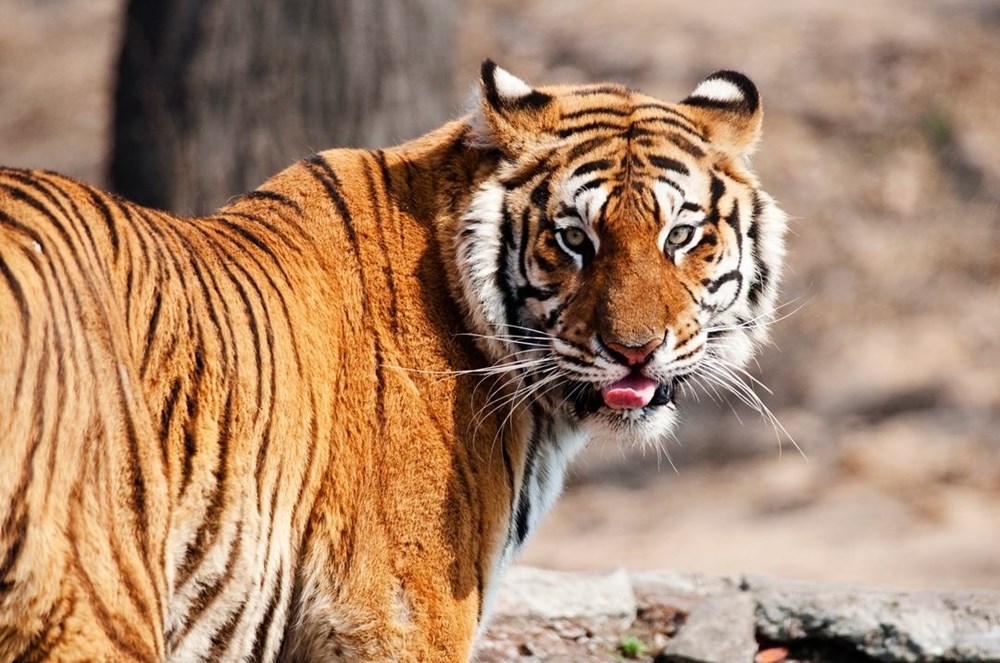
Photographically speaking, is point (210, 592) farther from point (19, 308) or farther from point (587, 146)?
point (587, 146)

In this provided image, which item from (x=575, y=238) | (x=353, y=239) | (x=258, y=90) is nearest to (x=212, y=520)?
(x=353, y=239)

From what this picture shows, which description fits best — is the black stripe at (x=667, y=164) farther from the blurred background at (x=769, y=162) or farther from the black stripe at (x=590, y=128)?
the blurred background at (x=769, y=162)

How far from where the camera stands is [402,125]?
7.66 meters

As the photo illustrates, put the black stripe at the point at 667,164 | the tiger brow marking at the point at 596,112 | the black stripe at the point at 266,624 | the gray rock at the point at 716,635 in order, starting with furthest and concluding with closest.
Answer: the gray rock at the point at 716,635, the tiger brow marking at the point at 596,112, the black stripe at the point at 667,164, the black stripe at the point at 266,624

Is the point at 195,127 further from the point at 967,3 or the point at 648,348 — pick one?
the point at 967,3

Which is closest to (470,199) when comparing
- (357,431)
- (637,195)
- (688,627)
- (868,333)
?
(637,195)

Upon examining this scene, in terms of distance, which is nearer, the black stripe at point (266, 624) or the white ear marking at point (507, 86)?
the black stripe at point (266, 624)

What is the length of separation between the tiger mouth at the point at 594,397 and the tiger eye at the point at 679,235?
14.1 inches

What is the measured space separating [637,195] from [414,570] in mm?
1127

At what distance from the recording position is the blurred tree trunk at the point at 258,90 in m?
7.53

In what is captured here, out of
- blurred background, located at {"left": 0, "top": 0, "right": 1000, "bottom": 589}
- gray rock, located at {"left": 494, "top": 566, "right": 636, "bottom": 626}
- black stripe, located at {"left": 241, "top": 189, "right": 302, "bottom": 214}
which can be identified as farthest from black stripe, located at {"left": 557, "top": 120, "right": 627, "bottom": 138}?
Answer: blurred background, located at {"left": 0, "top": 0, "right": 1000, "bottom": 589}

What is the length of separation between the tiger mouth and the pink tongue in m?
0.04

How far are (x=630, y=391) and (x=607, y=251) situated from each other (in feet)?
1.20

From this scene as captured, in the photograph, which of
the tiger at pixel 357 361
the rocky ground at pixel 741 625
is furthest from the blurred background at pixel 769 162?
the tiger at pixel 357 361
